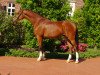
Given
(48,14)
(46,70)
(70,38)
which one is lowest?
(46,70)

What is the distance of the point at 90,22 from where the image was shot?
1975 centimetres

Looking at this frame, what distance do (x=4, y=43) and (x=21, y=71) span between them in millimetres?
6471

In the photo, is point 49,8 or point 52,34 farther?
point 49,8

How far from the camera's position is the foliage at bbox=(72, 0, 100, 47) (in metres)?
19.3

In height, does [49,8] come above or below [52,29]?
above

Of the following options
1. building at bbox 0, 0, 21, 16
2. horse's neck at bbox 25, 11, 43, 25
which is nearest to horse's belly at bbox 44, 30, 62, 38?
horse's neck at bbox 25, 11, 43, 25

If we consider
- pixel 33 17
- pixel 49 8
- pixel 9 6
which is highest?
pixel 9 6

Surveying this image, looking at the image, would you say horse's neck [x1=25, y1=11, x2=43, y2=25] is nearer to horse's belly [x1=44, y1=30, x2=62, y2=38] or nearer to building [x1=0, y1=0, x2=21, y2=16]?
horse's belly [x1=44, y1=30, x2=62, y2=38]

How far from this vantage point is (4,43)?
61.8ft

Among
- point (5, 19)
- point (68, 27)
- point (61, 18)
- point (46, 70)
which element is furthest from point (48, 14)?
point (46, 70)

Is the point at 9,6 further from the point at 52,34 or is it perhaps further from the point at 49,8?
the point at 52,34

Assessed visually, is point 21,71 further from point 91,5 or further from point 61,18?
point 91,5

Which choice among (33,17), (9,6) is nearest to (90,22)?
(33,17)

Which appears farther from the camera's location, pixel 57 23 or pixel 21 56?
pixel 21 56
